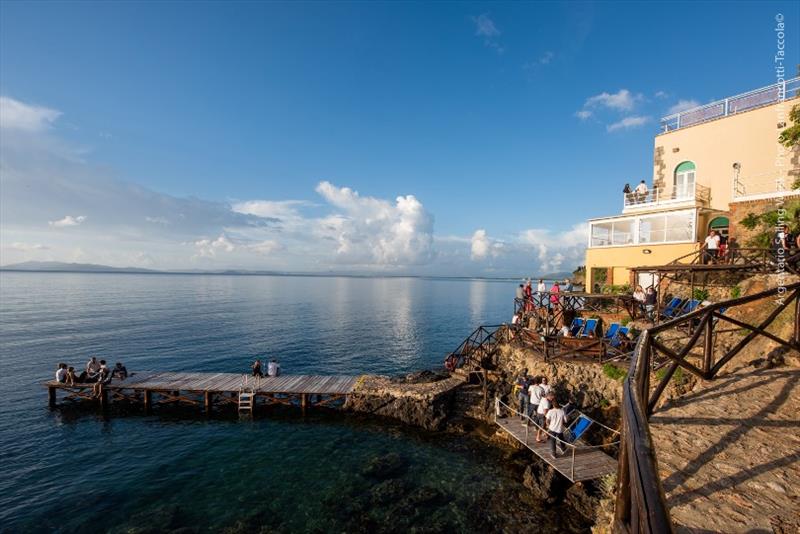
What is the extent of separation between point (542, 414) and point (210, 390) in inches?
826

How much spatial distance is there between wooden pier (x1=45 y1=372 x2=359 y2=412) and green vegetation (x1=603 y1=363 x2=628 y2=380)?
50.1 feet

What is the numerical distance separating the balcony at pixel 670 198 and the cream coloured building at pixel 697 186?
6cm

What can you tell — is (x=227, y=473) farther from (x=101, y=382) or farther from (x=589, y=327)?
(x=589, y=327)

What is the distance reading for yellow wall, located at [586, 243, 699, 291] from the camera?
81.5 ft

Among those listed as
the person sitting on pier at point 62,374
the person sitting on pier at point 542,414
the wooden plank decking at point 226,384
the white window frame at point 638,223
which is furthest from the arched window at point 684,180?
the person sitting on pier at point 62,374

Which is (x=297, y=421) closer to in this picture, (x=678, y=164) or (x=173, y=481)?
(x=173, y=481)

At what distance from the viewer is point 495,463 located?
1641 cm

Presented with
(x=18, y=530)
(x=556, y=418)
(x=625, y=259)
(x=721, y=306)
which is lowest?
(x=18, y=530)

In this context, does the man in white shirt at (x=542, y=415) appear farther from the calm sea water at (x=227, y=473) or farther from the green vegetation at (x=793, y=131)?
the green vegetation at (x=793, y=131)

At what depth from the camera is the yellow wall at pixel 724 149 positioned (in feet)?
73.6

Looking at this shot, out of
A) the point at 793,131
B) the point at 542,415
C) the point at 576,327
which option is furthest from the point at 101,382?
the point at 793,131

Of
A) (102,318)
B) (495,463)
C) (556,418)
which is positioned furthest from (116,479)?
(102,318)

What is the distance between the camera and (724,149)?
24391 mm

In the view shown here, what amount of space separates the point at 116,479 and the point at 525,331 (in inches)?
882
